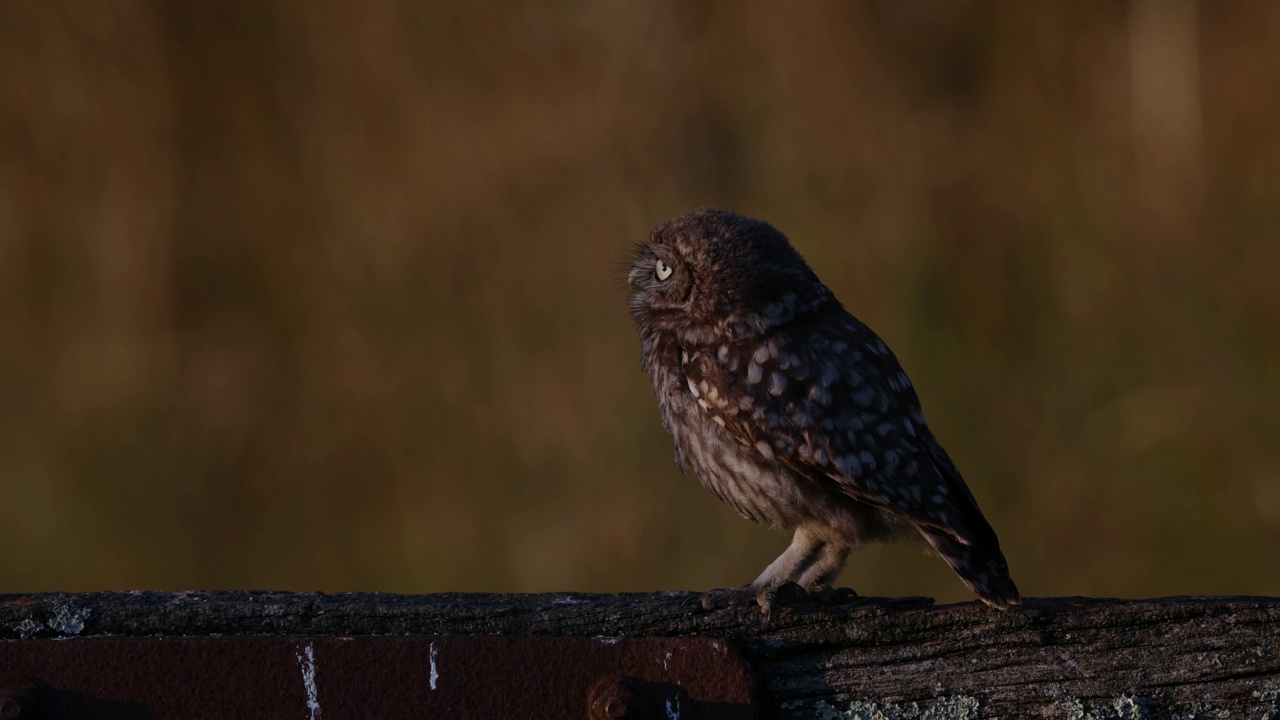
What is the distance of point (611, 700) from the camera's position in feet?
5.92

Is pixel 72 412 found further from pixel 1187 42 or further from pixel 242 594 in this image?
pixel 1187 42

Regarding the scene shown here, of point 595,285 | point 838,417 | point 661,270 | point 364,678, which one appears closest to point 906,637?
point 364,678

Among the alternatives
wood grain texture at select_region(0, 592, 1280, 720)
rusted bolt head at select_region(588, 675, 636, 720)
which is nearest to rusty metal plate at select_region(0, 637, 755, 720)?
rusted bolt head at select_region(588, 675, 636, 720)

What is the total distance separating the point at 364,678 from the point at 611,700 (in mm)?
317

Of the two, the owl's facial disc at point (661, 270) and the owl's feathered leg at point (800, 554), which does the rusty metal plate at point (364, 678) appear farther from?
the owl's facial disc at point (661, 270)

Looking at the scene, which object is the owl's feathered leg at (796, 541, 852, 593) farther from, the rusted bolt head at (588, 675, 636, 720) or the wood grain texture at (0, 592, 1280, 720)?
the rusted bolt head at (588, 675, 636, 720)

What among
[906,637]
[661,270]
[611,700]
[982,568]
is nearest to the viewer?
[611,700]

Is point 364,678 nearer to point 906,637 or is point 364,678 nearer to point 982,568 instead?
point 906,637

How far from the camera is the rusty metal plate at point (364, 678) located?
72.4 inches

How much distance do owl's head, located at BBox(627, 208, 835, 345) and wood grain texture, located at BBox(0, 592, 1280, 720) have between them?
1.07m

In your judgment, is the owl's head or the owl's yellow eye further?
the owl's yellow eye

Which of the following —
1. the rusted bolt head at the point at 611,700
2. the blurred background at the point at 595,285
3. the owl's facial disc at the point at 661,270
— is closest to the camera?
A: the rusted bolt head at the point at 611,700

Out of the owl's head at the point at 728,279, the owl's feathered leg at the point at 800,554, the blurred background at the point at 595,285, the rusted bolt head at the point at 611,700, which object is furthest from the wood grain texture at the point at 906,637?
the blurred background at the point at 595,285

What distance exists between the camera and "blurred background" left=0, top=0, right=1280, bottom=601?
4.45 m
